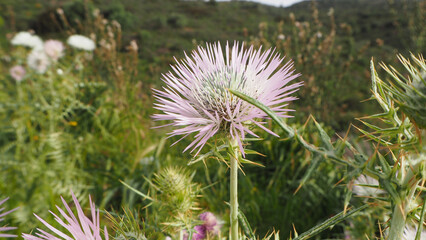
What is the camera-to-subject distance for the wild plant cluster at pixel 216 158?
40cm

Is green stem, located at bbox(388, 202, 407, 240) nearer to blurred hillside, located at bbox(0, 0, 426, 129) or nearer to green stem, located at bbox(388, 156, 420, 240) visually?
green stem, located at bbox(388, 156, 420, 240)

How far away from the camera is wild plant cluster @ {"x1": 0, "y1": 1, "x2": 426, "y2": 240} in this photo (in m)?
0.40

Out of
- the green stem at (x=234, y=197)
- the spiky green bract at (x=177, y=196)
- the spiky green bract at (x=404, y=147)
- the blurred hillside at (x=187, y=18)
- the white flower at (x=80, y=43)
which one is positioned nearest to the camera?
the spiky green bract at (x=404, y=147)

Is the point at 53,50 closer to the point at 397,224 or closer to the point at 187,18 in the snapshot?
the point at 397,224

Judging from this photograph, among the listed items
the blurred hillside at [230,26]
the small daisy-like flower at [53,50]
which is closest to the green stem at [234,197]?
the blurred hillside at [230,26]

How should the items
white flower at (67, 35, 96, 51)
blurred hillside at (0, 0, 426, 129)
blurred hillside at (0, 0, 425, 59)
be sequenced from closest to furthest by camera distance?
white flower at (67, 35, 96, 51), blurred hillside at (0, 0, 426, 129), blurred hillside at (0, 0, 425, 59)

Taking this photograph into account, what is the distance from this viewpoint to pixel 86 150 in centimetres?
251

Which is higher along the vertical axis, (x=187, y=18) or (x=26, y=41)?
(x=26, y=41)

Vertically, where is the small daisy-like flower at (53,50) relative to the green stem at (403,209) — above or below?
below

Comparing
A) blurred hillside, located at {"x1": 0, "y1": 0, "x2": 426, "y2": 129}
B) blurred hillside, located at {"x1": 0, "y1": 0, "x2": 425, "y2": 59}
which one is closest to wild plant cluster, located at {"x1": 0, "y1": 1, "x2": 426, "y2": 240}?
blurred hillside, located at {"x1": 0, "y1": 0, "x2": 426, "y2": 129}

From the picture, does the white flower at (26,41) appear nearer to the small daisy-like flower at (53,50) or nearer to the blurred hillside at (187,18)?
the small daisy-like flower at (53,50)

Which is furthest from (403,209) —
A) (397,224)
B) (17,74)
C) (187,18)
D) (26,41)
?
(187,18)

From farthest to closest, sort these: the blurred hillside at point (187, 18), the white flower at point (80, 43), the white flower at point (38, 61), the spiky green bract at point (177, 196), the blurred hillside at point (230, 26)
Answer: the blurred hillside at point (187, 18)
the blurred hillside at point (230, 26)
the white flower at point (80, 43)
the white flower at point (38, 61)
the spiky green bract at point (177, 196)

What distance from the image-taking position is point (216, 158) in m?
0.52
